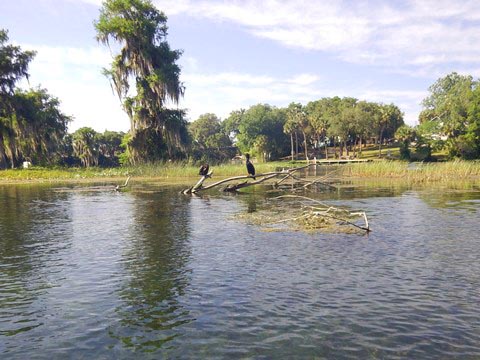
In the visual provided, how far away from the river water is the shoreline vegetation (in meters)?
26.9

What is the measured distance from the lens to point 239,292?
9.62 meters

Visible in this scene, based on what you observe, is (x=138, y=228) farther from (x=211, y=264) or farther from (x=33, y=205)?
(x=33, y=205)

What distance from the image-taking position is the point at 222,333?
24.6 feet

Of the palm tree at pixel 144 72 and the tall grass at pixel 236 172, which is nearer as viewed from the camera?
the tall grass at pixel 236 172

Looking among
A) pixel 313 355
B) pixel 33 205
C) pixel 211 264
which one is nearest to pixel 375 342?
pixel 313 355

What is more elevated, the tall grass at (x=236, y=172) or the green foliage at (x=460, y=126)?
the green foliage at (x=460, y=126)

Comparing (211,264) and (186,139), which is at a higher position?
(186,139)

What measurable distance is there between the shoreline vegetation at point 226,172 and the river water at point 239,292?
26.9 m

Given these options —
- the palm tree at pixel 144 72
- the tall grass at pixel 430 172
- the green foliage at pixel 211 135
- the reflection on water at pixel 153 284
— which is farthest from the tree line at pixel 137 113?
the green foliage at pixel 211 135

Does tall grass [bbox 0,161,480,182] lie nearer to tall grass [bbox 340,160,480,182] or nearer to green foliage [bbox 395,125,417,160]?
tall grass [bbox 340,160,480,182]

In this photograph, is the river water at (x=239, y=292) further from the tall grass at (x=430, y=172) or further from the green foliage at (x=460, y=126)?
the green foliage at (x=460, y=126)

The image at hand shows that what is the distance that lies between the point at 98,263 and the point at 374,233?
1004 cm

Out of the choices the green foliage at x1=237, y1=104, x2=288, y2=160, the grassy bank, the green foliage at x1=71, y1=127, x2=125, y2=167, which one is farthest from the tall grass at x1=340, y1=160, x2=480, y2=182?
the green foliage at x1=237, y1=104, x2=288, y2=160

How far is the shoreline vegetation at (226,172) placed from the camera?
43.1m
